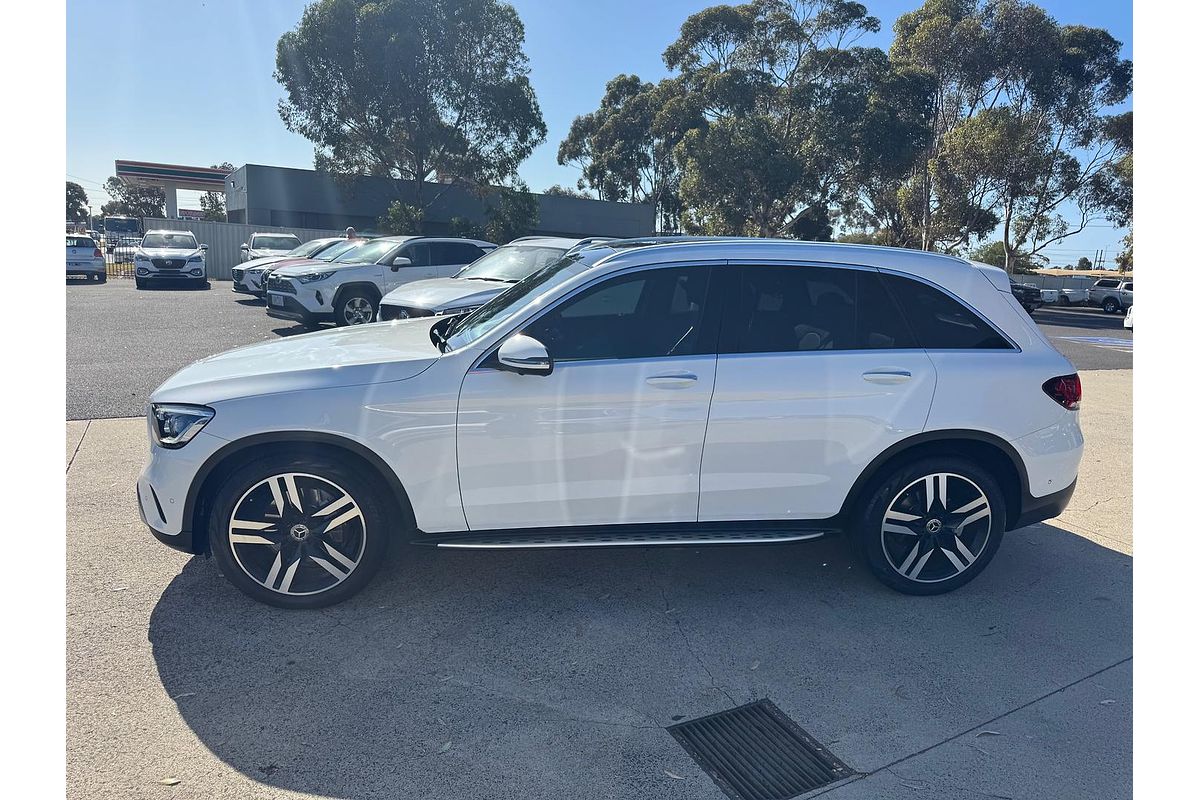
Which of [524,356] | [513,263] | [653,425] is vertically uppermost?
[513,263]

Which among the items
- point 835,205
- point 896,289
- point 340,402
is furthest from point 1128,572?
point 835,205

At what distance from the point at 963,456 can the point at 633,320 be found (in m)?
1.87

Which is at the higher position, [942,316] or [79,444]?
[942,316]

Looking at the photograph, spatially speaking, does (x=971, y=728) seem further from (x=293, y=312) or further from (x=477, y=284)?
(x=293, y=312)

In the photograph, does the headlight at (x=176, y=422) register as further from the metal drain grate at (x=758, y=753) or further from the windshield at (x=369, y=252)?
the windshield at (x=369, y=252)

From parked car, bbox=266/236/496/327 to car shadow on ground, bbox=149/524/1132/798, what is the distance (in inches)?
372

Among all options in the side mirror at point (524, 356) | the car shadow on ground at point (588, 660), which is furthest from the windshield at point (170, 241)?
the side mirror at point (524, 356)

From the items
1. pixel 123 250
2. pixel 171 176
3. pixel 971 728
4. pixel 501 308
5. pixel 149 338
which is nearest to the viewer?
pixel 971 728

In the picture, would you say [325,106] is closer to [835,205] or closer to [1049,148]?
[835,205]

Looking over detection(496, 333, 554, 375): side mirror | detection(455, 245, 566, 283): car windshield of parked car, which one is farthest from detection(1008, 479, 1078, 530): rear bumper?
detection(455, 245, 566, 283): car windshield of parked car

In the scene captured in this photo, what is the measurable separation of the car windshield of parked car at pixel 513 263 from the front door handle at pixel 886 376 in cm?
679

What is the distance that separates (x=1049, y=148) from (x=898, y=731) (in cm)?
3811

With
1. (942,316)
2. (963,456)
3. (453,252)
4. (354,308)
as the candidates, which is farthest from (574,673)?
(453,252)

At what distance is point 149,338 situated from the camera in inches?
495
